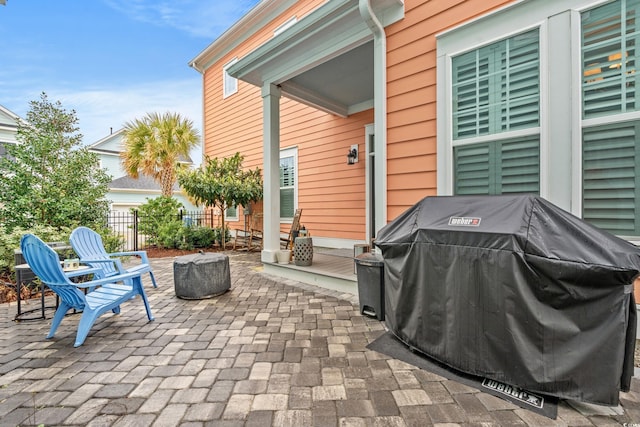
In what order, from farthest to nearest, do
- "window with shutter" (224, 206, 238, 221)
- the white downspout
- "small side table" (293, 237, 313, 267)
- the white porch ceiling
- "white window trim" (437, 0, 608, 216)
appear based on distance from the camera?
"window with shutter" (224, 206, 238, 221)
"small side table" (293, 237, 313, 267)
the white porch ceiling
the white downspout
"white window trim" (437, 0, 608, 216)

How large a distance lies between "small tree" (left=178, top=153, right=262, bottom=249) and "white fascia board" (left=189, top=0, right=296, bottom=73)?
3.86 meters

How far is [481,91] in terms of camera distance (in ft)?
9.72

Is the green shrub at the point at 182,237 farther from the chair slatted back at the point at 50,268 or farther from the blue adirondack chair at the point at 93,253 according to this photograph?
the chair slatted back at the point at 50,268

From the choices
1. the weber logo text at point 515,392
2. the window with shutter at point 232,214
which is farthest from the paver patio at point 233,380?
the window with shutter at point 232,214

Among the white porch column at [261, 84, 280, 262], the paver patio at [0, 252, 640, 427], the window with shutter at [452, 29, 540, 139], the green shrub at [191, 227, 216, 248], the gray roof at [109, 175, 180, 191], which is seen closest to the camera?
the paver patio at [0, 252, 640, 427]

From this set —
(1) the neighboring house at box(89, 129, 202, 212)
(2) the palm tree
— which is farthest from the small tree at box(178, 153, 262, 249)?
(1) the neighboring house at box(89, 129, 202, 212)

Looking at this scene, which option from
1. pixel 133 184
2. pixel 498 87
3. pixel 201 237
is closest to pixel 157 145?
pixel 201 237

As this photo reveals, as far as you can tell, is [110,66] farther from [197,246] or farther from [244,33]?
[197,246]

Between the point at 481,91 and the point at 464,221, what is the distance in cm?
162

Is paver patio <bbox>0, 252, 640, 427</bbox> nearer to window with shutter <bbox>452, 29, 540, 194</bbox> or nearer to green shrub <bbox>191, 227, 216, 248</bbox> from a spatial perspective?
window with shutter <bbox>452, 29, 540, 194</bbox>

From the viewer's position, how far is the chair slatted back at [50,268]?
8.45ft

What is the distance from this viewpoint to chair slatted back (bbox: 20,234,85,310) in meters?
2.57

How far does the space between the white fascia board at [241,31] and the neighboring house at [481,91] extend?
3946mm

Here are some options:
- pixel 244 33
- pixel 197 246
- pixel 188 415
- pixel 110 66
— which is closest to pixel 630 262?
pixel 188 415
